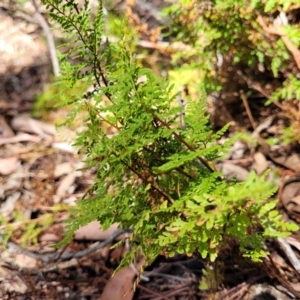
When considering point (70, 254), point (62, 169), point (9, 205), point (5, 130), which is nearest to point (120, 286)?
point (70, 254)

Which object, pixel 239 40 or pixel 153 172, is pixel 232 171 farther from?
pixel 153 172

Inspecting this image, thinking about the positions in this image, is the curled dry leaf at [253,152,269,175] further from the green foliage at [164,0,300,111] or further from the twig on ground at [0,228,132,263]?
the twig on ground at [0,228,132,263]

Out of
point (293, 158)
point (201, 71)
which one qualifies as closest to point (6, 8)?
point (201, 71)

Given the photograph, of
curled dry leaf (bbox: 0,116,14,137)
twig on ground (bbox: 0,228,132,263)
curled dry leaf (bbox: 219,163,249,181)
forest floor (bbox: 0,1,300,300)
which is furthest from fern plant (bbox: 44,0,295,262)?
curled dry leaf (bbox: 0,116,14,137)

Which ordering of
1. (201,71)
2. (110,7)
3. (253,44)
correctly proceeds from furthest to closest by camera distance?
(110,7)
(201,71)
(253,44)

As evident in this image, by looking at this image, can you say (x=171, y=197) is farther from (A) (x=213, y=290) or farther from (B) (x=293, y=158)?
(B) (x=293, y=158)

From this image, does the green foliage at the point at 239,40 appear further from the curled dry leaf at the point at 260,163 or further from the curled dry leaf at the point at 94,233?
the curled dry leaf at the point at 94,233

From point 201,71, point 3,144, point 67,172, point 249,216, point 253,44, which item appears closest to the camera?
point 249,216
